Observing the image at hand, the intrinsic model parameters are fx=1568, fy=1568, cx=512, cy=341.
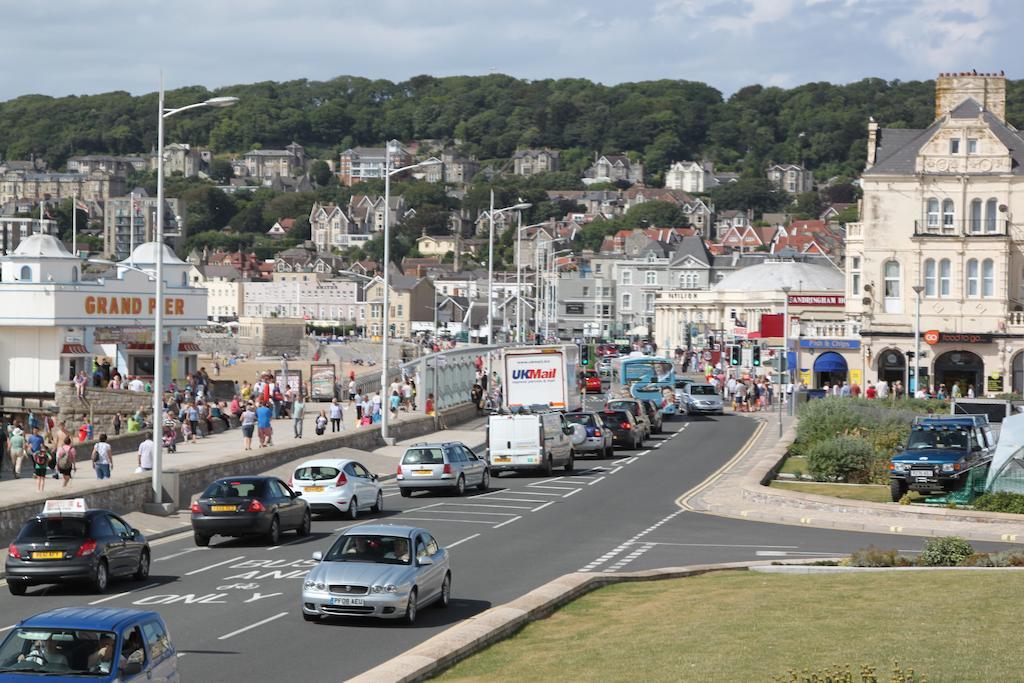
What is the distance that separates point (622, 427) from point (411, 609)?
32889 mm

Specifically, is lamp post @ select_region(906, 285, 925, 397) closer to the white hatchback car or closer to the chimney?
the chimney

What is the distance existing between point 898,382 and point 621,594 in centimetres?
5246

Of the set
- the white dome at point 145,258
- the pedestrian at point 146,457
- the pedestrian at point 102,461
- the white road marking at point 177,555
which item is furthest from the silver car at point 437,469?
the white dome at point 145,258

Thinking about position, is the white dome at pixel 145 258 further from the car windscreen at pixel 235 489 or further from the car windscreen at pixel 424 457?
the car windscreen at pixel 235 489

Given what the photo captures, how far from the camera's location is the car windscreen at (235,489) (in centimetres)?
2842

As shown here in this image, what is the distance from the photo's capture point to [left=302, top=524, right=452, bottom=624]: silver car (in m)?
20.0

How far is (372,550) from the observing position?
20953 mm

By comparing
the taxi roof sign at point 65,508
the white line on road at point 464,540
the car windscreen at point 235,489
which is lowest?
the white line on road at point 464,540

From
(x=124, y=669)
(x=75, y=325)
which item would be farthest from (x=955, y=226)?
(x=124, y=669)

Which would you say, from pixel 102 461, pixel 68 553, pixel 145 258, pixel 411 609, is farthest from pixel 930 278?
pixel 411 609

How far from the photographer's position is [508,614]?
19.5 meters

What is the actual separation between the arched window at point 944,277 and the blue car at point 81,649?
61804 mm

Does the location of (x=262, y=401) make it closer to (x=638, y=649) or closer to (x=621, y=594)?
(x=621, y=594)

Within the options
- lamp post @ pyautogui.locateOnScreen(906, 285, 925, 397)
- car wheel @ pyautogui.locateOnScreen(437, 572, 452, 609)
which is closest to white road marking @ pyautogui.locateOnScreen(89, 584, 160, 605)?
car wheel @ pyautogui.locateOnScreen(437, 572, 452, 609)
